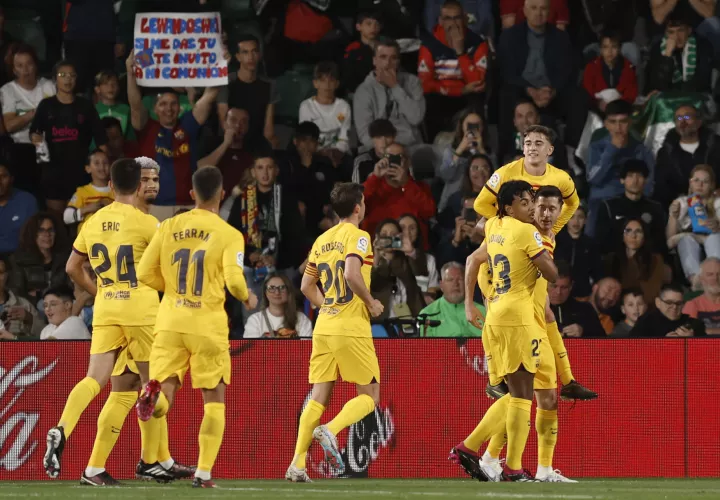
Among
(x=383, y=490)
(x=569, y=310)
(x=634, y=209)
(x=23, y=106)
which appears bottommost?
(x=383, y=490)

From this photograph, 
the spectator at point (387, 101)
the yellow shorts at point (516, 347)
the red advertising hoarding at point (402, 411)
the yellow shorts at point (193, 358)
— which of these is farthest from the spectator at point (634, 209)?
the yellow shorts at point (193, 358)

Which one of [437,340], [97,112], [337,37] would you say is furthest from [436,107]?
[437,340]

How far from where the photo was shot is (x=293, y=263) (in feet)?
51.8

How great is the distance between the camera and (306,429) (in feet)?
35.3

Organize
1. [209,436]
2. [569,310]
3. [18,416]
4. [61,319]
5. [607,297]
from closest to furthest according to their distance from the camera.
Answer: [209,436], [18,416], [61,319], [569,310], [607,297]

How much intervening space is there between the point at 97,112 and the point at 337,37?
3229 mm

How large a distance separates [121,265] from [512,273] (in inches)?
111

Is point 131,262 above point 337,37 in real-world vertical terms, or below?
below

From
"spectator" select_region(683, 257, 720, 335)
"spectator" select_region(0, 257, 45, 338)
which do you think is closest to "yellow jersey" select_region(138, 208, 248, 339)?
"spectator" select_region(0, 257, 45, 338)

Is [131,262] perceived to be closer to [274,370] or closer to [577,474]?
[274,370]

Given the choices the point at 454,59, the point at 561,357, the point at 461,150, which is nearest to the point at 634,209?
the point at 461,150

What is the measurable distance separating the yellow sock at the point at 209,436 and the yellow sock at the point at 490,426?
2015 millimetres

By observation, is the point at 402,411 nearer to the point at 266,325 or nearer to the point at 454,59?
the point at 266,325

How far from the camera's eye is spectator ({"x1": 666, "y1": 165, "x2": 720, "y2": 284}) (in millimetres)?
15648
